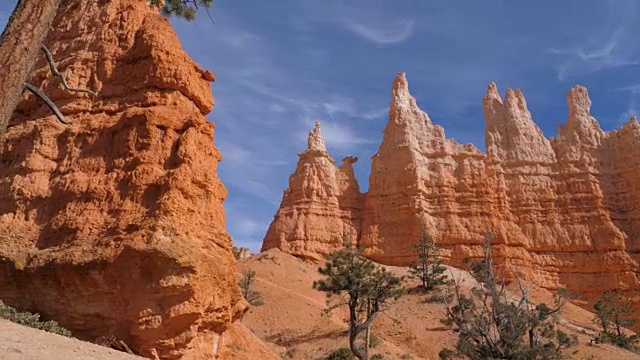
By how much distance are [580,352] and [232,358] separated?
23.1 metres

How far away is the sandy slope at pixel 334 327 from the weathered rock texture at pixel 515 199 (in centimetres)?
1250

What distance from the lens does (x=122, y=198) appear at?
40.9 feet

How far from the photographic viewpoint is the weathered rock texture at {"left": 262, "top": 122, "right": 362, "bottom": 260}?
5494cm

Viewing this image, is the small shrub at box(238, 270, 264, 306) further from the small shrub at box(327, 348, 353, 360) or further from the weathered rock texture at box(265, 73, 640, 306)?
the weathered rock texture at box(265, 73, 640, 306)

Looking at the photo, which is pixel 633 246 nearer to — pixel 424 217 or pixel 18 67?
pixel 424 217

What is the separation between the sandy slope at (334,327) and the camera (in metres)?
27.0

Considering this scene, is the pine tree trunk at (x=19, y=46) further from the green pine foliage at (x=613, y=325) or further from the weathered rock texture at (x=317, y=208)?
the weathered rock texture at (x=317, y=208)

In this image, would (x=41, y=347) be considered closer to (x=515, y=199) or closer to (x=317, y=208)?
(x=317, y=208)

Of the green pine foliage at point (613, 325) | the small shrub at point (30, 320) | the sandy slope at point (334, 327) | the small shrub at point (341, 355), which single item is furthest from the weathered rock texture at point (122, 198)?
the green pine foliage at point (613, 325)

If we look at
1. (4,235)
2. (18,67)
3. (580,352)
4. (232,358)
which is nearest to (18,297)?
(4,235)

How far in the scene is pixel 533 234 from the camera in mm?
55250

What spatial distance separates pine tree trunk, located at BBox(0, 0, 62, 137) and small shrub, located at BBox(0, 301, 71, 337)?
22.4 ft

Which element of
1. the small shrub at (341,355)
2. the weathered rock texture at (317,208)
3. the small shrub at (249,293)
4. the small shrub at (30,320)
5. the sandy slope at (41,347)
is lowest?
the small shrub at (341,355)

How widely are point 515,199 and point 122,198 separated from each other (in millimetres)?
53164
